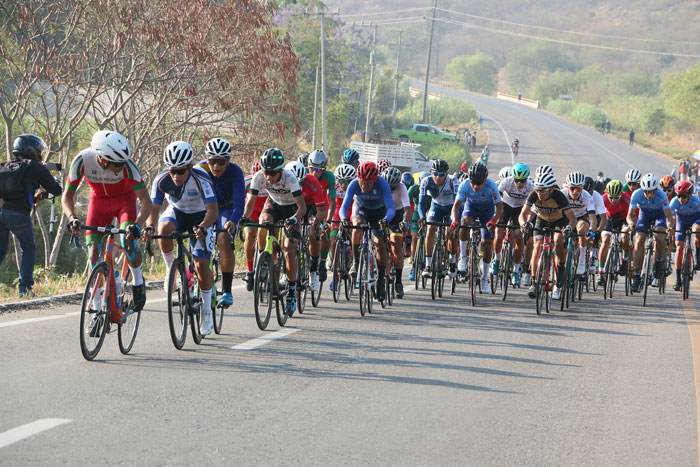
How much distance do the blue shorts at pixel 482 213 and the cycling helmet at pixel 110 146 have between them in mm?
7389

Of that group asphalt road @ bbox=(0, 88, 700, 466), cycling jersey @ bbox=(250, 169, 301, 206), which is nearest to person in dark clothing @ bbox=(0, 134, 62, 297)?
asphalt road @ bbox=(0, 88, 700, 466)

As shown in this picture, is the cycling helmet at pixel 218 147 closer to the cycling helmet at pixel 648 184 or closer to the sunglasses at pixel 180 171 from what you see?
the sunglasses at pixel 180 171

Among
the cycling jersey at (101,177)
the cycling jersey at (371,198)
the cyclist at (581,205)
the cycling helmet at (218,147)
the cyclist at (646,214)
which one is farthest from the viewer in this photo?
the cyclist at (646,214)

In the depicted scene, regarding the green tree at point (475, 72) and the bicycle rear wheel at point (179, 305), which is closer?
the bicycle rear wheel at point (179, 305)

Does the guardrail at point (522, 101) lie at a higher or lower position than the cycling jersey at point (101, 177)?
higher

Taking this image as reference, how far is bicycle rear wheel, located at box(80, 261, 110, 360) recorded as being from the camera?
26.1 feet

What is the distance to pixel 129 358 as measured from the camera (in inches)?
332

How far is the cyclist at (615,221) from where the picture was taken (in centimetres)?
1712

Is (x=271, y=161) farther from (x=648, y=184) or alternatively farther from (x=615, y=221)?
(x=615, y=221)

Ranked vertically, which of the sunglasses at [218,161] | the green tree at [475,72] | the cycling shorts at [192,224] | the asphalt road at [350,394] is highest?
the green tree at [475,72]

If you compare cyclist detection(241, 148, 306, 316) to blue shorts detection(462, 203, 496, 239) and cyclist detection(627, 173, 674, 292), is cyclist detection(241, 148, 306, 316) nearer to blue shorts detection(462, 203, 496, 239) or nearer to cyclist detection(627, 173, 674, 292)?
blue shorts detection(462, 203, 496, 239)

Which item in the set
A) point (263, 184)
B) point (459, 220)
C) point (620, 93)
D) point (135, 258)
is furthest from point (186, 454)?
point (620, 93)

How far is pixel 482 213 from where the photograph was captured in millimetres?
15008

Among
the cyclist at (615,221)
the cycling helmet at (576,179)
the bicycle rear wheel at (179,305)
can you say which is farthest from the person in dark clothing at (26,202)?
the cyclist at (615,221)
